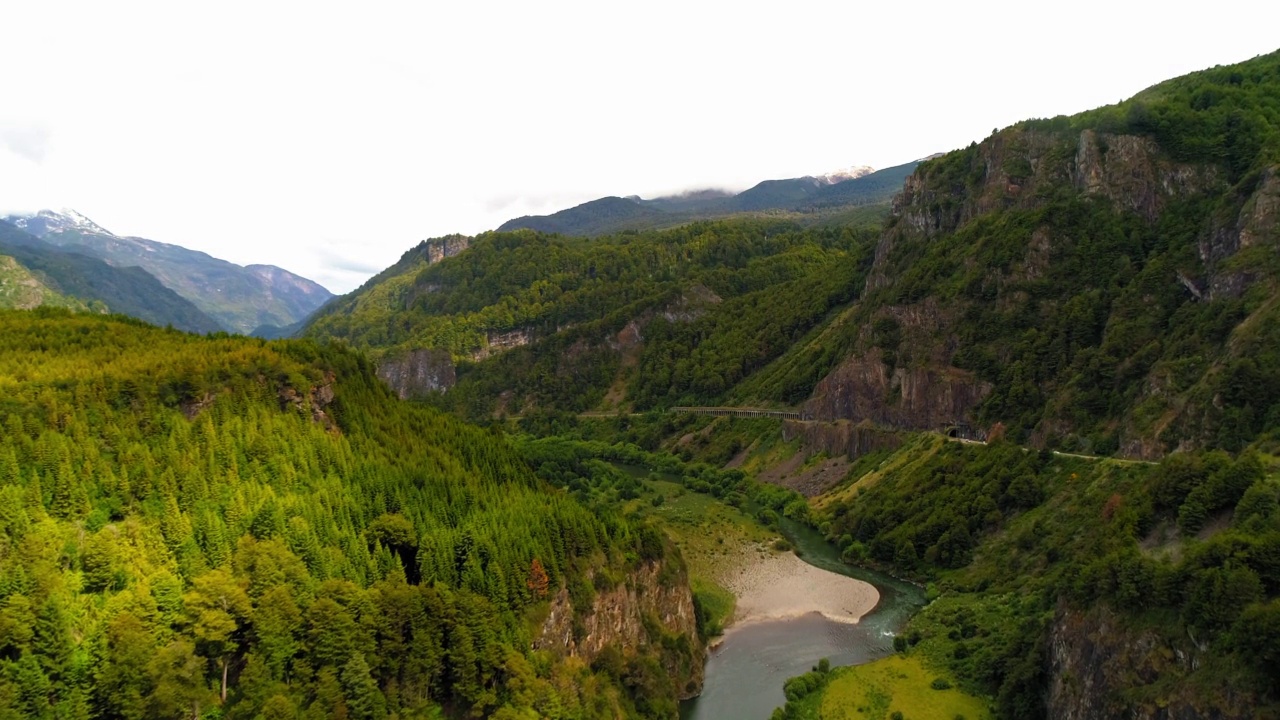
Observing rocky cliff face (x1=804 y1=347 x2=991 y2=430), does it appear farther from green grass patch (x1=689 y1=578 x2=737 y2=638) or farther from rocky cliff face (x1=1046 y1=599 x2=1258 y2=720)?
rocky cliff face (x1=1046 y1=599 x2=1258 y2=720)

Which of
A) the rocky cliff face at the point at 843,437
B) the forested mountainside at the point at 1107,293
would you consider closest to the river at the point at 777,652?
the forested mountainside at the point at 1107,293

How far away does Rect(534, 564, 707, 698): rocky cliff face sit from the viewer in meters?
71.4

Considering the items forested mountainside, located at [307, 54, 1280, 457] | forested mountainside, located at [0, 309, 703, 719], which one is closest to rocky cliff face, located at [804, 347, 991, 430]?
forested mountainside, located at [307, 54, 1280, 457]

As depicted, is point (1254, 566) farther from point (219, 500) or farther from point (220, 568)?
point (219, 500)

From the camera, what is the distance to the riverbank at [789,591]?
10394cm

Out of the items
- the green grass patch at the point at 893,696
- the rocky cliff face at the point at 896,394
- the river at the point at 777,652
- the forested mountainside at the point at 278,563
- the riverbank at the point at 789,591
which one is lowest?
the riverbank at the point at 789,591

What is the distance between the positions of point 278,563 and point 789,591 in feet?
240

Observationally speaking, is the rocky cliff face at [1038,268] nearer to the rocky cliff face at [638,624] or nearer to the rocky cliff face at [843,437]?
the rocky cliff face at [843,437]

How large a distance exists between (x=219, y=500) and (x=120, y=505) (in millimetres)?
6777

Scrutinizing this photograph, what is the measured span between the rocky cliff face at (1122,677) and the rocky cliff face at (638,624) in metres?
34.6

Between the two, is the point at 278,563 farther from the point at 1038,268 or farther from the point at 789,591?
the point at 1038,268

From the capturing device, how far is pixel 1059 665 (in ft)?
229

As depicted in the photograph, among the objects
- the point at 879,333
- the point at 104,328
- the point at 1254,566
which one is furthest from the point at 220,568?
the point at 879,333

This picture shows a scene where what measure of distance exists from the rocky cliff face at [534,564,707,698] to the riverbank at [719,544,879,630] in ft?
43.9
